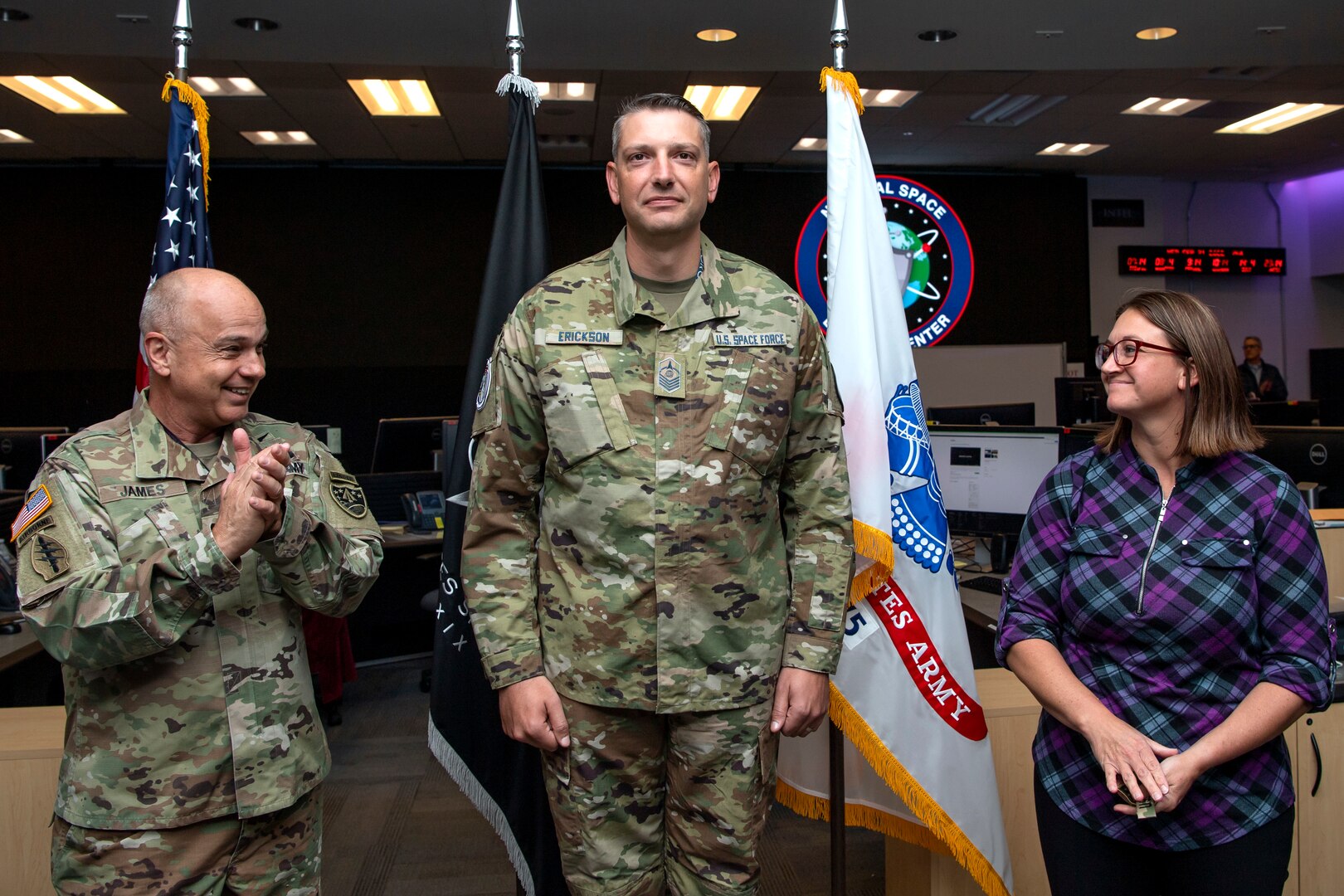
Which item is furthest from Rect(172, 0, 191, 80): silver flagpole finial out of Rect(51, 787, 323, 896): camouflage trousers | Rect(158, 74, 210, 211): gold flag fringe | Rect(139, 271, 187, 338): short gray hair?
Rect(51, 787, 323, 896): camouflage trousers

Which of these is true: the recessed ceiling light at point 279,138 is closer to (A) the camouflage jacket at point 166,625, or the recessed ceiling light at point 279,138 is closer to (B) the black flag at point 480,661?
(B) the black flag at point 480,661

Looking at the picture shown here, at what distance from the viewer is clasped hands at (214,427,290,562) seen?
129cm

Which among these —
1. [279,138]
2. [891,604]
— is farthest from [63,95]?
[891,604]

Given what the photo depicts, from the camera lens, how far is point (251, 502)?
4.25 ft

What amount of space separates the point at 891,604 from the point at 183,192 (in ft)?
5.97

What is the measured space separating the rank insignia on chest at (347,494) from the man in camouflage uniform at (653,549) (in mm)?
188

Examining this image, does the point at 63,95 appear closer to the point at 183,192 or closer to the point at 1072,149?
the point at 183,192

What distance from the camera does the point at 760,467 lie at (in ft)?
5.28

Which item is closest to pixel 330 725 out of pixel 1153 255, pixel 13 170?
pixel 13 170

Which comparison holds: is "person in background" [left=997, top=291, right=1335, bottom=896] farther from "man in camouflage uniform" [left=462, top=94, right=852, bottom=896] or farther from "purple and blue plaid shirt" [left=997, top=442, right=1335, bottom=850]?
"man in camouflage uniform" [left=462, top=94, right=852, bottom=896]

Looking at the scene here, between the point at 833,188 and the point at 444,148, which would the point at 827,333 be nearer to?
the point at 833,188

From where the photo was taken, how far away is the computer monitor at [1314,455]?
2795 mm

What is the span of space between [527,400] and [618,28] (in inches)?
143

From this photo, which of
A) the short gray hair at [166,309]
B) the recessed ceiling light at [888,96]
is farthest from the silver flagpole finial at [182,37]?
the recessed ceiling light at [888,96]
